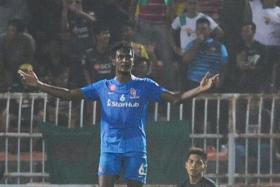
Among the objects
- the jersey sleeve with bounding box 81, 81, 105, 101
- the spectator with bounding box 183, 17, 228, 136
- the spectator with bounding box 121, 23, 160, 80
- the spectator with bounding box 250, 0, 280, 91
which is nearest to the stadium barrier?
the spectator with bounding box 121, 23, 160, 80

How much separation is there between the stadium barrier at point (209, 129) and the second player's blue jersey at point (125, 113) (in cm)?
256

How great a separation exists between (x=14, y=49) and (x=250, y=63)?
153 inches

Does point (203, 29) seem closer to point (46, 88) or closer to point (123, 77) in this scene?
point (123, 77)

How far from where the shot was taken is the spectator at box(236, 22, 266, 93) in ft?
41.8

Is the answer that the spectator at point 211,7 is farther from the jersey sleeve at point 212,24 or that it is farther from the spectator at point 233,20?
the jersey sleeve at point 212,24

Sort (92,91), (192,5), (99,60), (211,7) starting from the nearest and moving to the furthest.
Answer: (92,91) → (99,60) → (192,5) → (211,7)

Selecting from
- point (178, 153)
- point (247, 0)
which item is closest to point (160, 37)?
point (247, 0)

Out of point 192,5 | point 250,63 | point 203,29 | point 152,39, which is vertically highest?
point 192,5

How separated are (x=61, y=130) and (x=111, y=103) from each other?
9.07 feet

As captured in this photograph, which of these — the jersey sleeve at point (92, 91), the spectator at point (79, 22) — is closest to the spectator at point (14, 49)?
the spectator at point (79, 22)

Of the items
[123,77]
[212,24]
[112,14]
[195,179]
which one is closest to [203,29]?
[212,24]

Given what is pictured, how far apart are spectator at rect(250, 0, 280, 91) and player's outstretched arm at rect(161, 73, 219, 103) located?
186 inches

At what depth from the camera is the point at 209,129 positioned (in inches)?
441

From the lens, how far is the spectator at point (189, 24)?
12.8 metres
